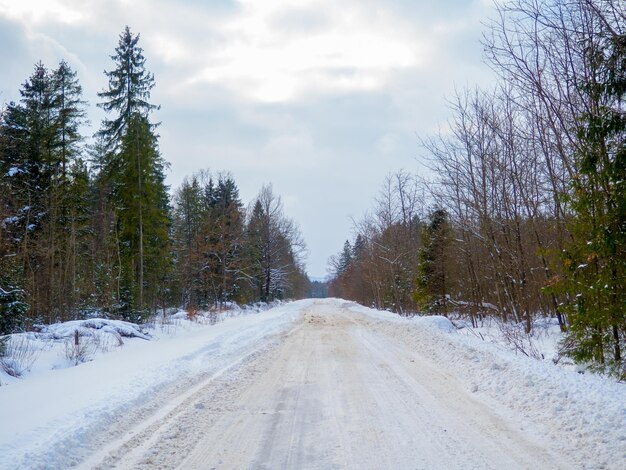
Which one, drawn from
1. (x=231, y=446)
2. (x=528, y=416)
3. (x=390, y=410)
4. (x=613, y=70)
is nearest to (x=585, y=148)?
(x=613, y=70)

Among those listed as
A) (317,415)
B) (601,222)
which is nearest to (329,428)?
(317,415)

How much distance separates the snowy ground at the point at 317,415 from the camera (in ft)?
13.4

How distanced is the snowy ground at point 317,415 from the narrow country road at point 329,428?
0.02m

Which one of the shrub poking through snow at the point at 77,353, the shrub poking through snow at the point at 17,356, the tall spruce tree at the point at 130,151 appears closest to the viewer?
the shrub poking through snow at the point at 17,356

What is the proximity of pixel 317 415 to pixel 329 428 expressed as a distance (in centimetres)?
57

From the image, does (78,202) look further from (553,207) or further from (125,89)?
(553,207)

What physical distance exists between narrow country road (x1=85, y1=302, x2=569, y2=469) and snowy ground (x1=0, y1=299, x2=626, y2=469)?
0.8 inches

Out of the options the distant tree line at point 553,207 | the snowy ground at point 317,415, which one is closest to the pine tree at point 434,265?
the distant tree line at point 553,207

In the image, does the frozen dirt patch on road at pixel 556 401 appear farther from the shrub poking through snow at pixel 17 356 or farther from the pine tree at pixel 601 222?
the shrub poking through snow at pixel 17 356

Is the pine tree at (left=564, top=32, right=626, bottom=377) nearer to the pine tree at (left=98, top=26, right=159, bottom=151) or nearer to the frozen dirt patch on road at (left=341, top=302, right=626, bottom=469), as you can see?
the frozen dirt patch on road at (left=341, top=302, right=626, bottom=469)

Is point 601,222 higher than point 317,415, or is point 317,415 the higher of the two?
A: point 601,222

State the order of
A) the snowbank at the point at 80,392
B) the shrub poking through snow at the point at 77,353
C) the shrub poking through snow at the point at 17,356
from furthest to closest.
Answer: the shrub poking through snow at the point at 77,353 < the shrub poking through snow at the point at 17,356 < the snowbank at the point at 80,392

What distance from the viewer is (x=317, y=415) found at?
5504 mm

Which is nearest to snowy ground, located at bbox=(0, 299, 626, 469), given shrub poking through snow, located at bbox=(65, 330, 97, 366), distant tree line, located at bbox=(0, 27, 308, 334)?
shrub poking through snow, located at bbox=(65, 330, 97, 366)
